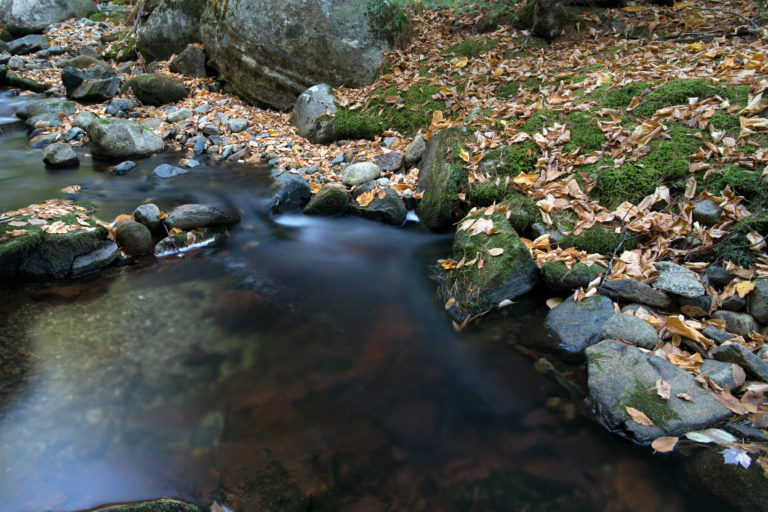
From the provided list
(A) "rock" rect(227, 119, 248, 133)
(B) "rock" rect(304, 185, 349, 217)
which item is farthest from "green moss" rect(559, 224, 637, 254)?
(A) "rock" rect(227, 119, 248, 133)

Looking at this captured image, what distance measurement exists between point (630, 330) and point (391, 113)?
570cm

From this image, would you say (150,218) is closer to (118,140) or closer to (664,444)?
(118,140)

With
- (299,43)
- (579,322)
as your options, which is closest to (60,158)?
(299,43)

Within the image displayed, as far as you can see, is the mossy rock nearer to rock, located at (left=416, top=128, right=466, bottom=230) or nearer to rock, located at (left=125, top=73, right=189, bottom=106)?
rock, located at (left=416, top=128, right=466, bottom=230)

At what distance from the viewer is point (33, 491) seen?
2592 millimetres

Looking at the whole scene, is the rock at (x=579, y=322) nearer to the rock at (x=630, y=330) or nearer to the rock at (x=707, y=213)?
the rock at (x=630, y=330)

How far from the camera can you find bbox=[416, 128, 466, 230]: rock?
5.47 m

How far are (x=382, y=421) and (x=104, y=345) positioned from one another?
257 centimetres

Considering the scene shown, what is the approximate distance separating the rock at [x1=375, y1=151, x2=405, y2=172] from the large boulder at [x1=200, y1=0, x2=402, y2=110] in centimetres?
266

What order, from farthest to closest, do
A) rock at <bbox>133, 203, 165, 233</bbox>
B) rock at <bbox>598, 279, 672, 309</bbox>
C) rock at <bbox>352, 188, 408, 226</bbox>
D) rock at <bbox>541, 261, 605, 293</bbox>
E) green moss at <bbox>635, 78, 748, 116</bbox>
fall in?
1. rock at <bbox>352, 188, 408, 226</bbox>
2. rock at <bbox>133, 203, 165, 233</bbox>
3. green moss at <bbox>635, 78, 748, 116</bbox>
4. rock at <bbox>541, 261, 605, 293</bbox>
5. rock at <bbox>598, 279, 672, 309</bbox>

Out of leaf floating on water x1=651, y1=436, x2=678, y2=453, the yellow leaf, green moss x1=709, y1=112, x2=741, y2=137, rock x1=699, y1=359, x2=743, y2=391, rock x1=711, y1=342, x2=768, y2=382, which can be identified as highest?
green moss x1=709, y1=112, x2=741, y2=137

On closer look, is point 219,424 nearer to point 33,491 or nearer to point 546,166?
point 33,491

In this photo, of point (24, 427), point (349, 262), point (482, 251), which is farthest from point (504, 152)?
point (24, 427)

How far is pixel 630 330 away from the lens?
334 centimetres
